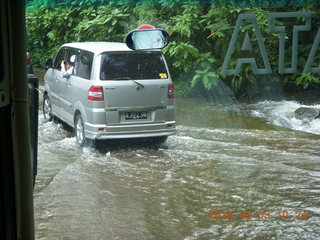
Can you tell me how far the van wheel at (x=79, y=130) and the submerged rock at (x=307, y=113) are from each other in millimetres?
3965

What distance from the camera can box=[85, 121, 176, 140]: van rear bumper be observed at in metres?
7.03

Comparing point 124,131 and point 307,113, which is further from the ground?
point 124,131

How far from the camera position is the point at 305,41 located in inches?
202

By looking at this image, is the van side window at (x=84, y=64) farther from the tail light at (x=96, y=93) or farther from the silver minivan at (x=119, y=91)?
the tail light at (x=96, y=93)

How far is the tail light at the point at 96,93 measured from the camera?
6.92m

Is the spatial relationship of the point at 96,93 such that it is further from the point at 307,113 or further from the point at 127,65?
the point at 307,113

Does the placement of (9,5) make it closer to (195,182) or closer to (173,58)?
(195,182)

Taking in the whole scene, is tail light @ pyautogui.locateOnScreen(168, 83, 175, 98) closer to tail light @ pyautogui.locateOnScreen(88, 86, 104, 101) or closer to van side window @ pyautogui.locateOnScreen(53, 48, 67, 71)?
tail light @ pyautogui.locateOnScreen(88, 86, 104, 101)

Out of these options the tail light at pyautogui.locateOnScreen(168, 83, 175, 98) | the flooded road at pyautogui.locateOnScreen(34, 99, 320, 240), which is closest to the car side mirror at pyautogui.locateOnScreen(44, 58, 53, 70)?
the flooded road at pyautogui.locateOnScreen(34, 99, 320, 240)

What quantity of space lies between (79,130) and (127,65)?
4.38 feet

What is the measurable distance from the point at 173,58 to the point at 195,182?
1950 millimetres

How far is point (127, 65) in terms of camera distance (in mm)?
6961

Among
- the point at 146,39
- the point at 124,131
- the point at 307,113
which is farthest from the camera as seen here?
the point at 307,113

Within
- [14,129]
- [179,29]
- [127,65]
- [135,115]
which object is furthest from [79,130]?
[14,129]
